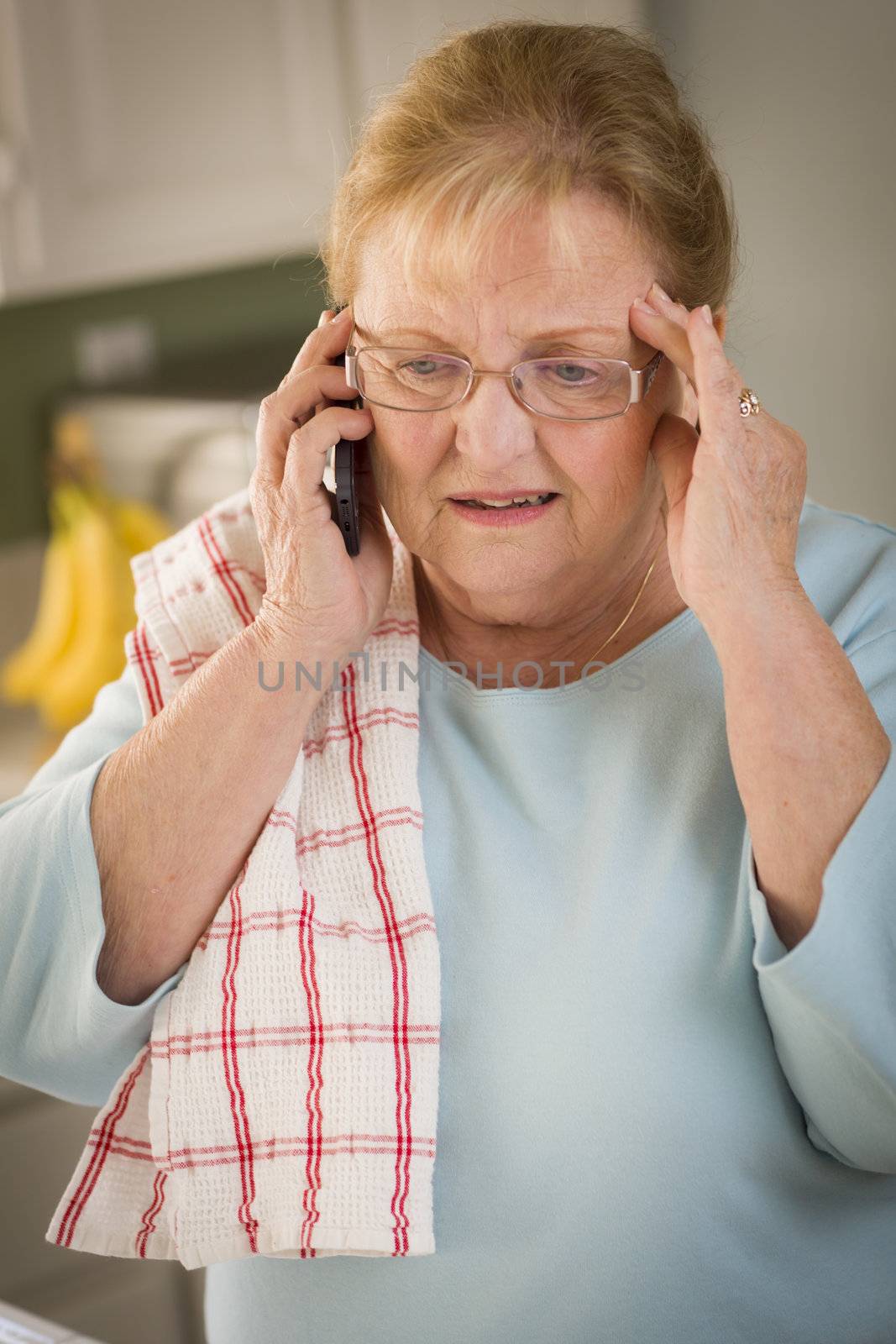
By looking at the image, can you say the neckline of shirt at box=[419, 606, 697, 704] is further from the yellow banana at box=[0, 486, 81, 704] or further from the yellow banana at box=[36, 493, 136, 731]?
the yellow banana at box=[0, 486, 81, 704]

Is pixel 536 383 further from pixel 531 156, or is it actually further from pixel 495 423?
pixel 531 156

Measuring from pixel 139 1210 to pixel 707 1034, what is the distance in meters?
0.45

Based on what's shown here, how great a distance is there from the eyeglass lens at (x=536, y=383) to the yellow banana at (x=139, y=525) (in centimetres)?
126

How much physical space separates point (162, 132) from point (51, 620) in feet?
2.69

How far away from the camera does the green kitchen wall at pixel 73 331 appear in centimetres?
236

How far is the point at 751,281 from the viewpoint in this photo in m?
1.55

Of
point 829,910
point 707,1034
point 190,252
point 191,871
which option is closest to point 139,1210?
point 191,871

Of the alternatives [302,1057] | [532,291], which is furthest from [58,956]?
[532,291]

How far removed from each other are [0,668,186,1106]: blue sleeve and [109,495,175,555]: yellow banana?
46.9 inches

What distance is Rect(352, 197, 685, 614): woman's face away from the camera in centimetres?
93

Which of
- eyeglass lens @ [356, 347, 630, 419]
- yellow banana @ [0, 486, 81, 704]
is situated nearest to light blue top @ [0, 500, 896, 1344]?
eyeglass lens @ [356, 347, 630, 419]

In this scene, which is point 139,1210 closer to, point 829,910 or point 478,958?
point 478,958

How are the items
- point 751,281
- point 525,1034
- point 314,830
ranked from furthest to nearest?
point 751,281
point 314,830
point 525,1034

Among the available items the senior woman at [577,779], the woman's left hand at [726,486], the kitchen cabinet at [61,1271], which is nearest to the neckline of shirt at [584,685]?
the senior woman at [577,779]
